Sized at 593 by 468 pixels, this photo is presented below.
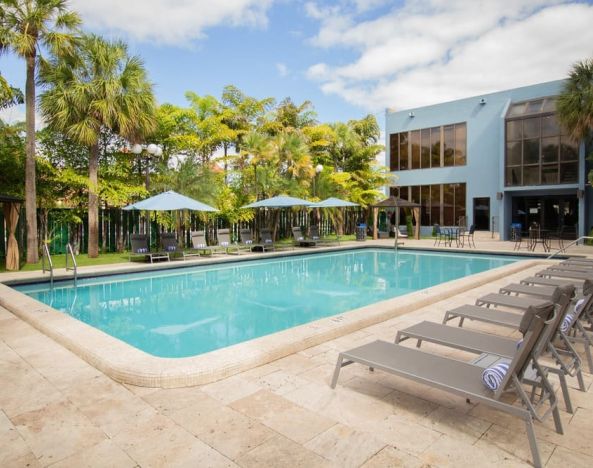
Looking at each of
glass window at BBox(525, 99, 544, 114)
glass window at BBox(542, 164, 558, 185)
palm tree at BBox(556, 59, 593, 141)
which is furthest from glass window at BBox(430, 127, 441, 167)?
palm tree at BBox(556, 59, 593, 141)

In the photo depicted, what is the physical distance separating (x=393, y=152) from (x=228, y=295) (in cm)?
2052

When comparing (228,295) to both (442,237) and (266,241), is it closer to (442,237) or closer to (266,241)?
(266,241)

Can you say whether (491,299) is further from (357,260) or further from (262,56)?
(262,56)

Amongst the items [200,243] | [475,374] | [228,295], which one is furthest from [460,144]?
[475,374]

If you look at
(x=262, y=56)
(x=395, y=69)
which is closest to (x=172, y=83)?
(x=262, y=56)

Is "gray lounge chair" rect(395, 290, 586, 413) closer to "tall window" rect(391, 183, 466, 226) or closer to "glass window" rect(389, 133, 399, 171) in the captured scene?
"tall window" rect(391, 183, 466, 226)

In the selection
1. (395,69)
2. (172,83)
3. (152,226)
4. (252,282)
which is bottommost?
(252,282)

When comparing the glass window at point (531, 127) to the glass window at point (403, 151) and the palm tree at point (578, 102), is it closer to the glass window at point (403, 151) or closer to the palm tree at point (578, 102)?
the palm tree at point (578, 102)

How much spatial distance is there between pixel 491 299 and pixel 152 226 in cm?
1426

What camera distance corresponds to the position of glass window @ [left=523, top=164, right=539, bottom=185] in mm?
20172

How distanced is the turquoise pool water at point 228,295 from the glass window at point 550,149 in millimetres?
7898

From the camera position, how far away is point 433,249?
56.5ft

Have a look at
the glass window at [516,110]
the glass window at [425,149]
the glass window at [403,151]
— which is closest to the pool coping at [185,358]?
the glass window at [516,110]

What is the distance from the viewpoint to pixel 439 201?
25078 mm
